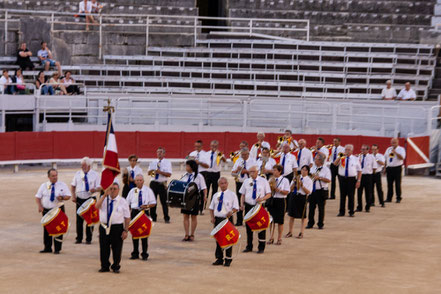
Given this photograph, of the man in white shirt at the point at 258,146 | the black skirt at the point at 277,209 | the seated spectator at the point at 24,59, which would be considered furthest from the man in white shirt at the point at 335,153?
the seated spectator at the point at 24,59

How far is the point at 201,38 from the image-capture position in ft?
110

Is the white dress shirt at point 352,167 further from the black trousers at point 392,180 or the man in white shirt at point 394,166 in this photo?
the black trousers at point 392,180

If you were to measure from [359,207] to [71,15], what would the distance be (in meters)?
17.6

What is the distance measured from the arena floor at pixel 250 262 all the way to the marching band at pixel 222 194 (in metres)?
0.36

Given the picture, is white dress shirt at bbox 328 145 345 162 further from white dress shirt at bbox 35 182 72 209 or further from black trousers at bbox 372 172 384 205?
→ white dress shirt at bbox 35 182 72 209

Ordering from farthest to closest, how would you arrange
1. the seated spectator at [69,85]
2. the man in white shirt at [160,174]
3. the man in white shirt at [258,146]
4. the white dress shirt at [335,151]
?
the seated spectator at [69,85]
the white dress shirt at [335,151]
the man in white shirt at [258,146]
the man in white shirt at [160,174]

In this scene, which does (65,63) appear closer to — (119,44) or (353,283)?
(119,44)

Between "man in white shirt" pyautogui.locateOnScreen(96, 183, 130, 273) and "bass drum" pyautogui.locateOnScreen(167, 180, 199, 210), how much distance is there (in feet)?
8.80

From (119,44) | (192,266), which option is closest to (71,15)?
(119,44)

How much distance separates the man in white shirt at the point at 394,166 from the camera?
21359mm

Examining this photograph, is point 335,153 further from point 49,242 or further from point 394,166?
point 49,242

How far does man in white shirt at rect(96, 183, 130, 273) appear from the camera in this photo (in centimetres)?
1347

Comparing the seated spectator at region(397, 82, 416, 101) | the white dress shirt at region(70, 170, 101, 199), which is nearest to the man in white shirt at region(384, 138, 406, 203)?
the seated spectator at region(397, 82, 416, 101)

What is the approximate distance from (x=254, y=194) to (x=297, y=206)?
1.55 m
